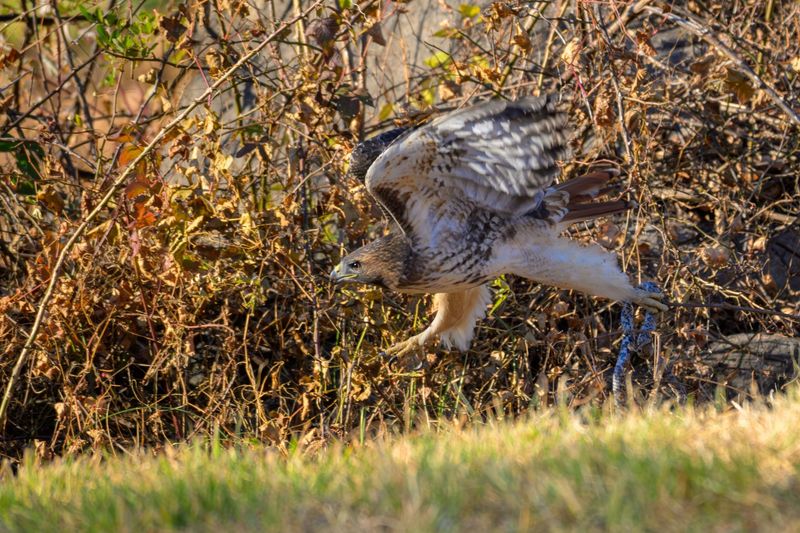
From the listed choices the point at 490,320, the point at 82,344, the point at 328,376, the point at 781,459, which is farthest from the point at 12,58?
the point at 781,459

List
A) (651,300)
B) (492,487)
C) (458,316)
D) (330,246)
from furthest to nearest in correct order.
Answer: (330,246) < (458,316) < (651,300) < (492,487)

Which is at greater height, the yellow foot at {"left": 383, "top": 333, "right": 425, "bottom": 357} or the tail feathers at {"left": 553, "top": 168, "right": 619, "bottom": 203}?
the tail feathers at {"left": 553, "top": 168, "right": 619, "bottom": 203}

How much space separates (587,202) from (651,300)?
23.6 inches

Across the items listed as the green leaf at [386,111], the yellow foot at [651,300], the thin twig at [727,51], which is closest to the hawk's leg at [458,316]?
the yellow foot at [651,300]

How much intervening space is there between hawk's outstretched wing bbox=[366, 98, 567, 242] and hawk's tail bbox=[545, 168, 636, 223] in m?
0.36

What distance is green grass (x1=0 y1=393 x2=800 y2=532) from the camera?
2506mm

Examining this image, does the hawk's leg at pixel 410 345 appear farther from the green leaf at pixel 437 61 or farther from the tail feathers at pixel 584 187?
the green leaf at pixel 437 61

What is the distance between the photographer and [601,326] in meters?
6.11

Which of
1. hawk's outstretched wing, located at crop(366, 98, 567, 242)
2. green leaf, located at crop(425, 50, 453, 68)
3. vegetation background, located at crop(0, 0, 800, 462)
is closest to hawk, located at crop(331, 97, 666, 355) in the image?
hawk's outstretched wing, located at crop(366, 98, 567, 242)

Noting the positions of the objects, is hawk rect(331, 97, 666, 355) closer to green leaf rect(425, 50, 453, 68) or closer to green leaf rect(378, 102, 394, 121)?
green leaf rect(378, 102, 394, 121)

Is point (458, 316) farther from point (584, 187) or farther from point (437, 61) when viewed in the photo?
point (437, 61)

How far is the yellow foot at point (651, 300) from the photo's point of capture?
17.2 feet

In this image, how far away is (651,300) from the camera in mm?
5258

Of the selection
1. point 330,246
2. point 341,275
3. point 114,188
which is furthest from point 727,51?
point 114,188
